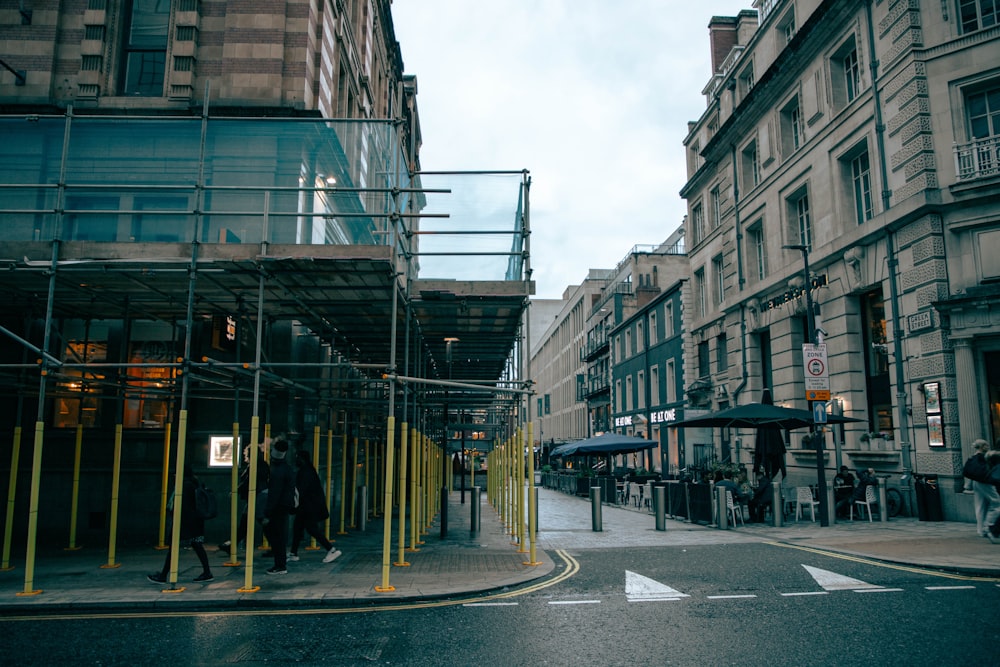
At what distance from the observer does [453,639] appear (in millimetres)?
6723

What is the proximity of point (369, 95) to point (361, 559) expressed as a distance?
1712 cm

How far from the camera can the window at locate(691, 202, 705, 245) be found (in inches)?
1368

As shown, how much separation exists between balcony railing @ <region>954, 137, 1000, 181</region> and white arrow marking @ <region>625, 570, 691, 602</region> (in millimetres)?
13726

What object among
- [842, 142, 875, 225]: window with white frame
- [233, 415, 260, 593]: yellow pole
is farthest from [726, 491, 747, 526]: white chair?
[233, 415, 260, 593]: yellow pole

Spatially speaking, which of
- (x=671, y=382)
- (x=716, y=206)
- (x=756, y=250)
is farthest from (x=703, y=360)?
(x=716, y=206)

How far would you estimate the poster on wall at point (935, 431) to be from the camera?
1670cm

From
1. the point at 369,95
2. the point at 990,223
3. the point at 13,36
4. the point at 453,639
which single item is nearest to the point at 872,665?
the point at 453,639

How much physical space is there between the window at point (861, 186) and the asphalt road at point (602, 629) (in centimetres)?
1465

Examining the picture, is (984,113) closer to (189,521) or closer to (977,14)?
(977,14)

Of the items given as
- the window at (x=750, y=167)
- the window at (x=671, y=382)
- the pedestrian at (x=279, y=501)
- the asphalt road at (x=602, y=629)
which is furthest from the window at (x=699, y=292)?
the pedestrian at (x=279, y=501)

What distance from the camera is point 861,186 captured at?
2144 centimetres

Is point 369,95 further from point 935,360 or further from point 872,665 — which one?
point 872,665

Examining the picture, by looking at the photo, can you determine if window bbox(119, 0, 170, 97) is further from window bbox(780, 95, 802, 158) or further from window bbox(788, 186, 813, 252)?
window bbox(780, 95, 802, 158)

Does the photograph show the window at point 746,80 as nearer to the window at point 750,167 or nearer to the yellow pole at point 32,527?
the window at point 750,167
